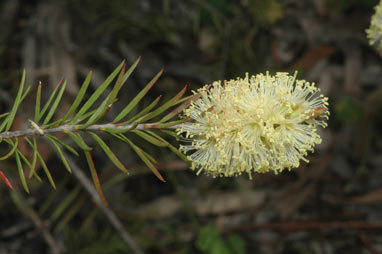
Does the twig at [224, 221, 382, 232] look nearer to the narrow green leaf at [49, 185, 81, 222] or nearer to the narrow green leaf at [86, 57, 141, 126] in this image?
the narrow green leaf at [49, 185, 81, 222]

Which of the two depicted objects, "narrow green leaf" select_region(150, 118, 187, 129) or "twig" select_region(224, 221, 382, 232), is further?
"twig" select_region(224, 221, 382, 232)

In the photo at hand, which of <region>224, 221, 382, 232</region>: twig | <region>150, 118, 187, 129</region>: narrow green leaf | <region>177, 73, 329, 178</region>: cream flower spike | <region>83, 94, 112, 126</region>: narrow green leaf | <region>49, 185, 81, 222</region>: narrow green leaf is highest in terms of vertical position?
<region>224, 221, 382, 232</region>: twig

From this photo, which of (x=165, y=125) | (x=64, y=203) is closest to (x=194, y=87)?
(x=64, y=203)

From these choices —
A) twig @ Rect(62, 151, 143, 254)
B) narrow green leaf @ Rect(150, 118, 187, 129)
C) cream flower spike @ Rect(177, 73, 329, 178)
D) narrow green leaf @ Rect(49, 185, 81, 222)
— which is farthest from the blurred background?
narrow green leaf @ Rect(150, 118, 187, 129)

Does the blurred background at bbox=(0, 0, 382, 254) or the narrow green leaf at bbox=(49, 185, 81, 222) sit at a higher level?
the blurred background at bbox=(0, 0, 382, 254)

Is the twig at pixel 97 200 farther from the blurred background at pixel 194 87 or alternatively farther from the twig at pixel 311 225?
the twig at pixel 311 225

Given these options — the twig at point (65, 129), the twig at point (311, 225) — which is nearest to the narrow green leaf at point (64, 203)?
the twig at point (311, 225)

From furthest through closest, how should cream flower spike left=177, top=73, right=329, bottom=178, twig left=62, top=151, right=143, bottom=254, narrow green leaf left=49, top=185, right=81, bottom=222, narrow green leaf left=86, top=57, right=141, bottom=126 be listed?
Answer: narrow green leaf left=49, top=185, right=81, bottom=222
twig left=62, top=151, right=143, bottom=254
cream flower spike left=177, top=73, right=329, bottom=178
narrow green leaf left=86, top=57, right=141, bottom=126

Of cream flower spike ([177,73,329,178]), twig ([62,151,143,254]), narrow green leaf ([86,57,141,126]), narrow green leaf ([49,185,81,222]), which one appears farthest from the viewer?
narrow green leaf ([49,185,81,222])

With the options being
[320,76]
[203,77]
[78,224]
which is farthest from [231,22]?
[78,224]

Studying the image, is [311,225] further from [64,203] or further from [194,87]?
[64,203]
